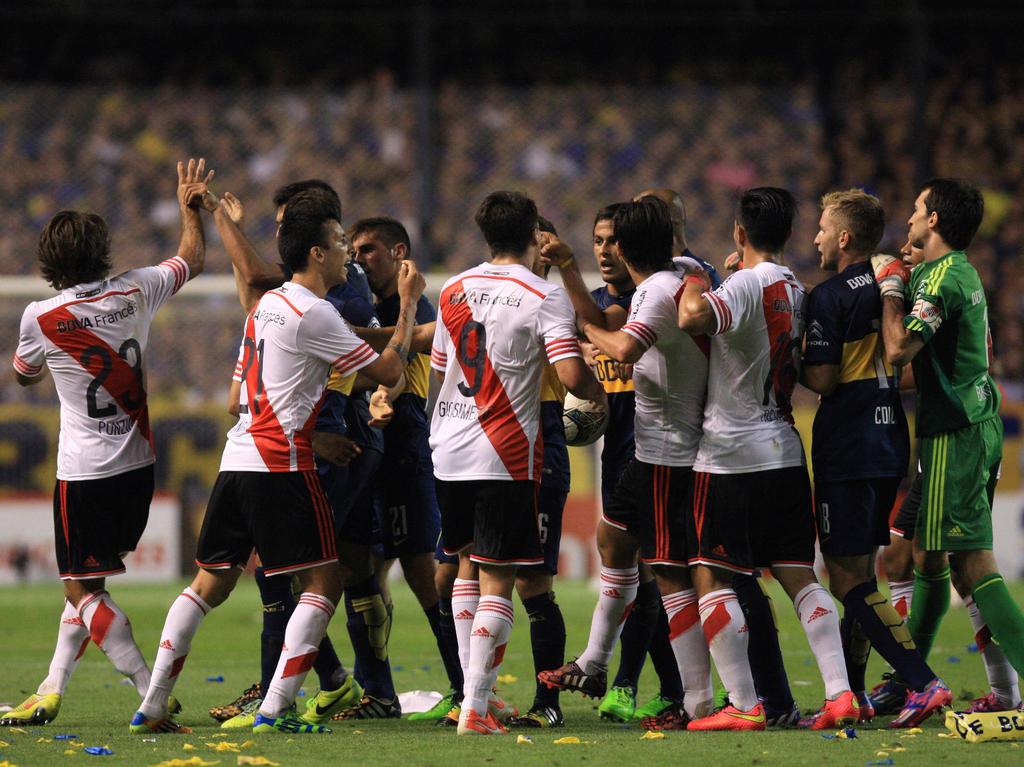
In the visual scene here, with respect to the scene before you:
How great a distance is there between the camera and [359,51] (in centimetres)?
1992

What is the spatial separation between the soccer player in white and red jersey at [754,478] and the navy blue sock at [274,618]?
5.64 ft

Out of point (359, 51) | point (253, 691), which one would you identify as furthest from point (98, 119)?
point (253, 691)

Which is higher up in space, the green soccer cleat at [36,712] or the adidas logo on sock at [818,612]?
the adidas logo on sock at [818,612]

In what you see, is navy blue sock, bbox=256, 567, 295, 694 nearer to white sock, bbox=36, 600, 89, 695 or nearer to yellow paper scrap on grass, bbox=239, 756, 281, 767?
white sock, bbox=36, 600, 89, 695

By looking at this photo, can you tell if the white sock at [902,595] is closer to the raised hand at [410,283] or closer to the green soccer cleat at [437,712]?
the green soccer cleat at [437,712]

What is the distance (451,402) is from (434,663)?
3.19 meters

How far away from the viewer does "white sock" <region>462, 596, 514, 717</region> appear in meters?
5.65

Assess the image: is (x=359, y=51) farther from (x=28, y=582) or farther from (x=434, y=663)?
(x=434, y=663)

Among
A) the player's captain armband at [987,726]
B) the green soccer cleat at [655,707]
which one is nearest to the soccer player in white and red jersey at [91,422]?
the green soccer cleat at [655,707]

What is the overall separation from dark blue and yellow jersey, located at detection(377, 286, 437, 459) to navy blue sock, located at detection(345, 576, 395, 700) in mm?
689

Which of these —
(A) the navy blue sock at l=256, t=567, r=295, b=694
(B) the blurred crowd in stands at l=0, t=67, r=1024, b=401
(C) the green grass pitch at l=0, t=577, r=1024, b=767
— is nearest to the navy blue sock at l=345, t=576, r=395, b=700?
(C) the green grass pitch at l=0, t=577, r=1024, b=767

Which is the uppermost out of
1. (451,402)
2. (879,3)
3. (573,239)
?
(879,3)

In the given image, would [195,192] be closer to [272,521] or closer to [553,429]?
[272,521]

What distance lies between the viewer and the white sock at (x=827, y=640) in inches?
227
